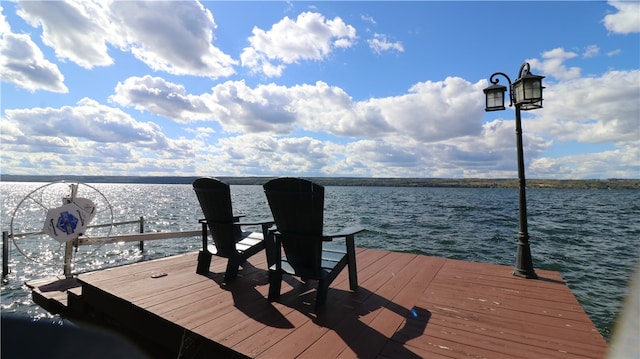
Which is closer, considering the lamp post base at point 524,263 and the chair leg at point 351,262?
the chair leg at point 351,262

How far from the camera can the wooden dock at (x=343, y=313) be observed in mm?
2602

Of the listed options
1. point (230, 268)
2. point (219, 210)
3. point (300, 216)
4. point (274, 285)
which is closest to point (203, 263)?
point (230, 268)

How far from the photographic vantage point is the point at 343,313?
323 centimetres

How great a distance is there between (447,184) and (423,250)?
426 feet

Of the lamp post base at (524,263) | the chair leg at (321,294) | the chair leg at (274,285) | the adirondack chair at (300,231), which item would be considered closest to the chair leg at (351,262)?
the adirondack chair at (300,231)

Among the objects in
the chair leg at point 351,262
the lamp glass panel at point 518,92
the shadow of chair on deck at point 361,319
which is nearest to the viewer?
the shadow of chair on deck at point 361,319

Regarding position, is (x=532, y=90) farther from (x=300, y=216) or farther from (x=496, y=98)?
(x=300, y=216)

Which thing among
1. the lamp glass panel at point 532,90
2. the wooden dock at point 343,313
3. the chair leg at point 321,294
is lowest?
the wooden dock at point 343,313

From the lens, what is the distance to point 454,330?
2.90 meters

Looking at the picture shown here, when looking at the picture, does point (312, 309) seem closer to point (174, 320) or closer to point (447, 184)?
point (174, 320)

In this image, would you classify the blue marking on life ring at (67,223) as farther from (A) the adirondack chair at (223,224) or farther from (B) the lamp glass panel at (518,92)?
(B) the lamp glass panel at (518,92)

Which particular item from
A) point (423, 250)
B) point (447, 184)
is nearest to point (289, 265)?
point (423, 250)

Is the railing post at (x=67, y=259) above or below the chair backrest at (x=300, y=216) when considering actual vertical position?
below

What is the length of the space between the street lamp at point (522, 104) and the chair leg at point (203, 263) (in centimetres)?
451
